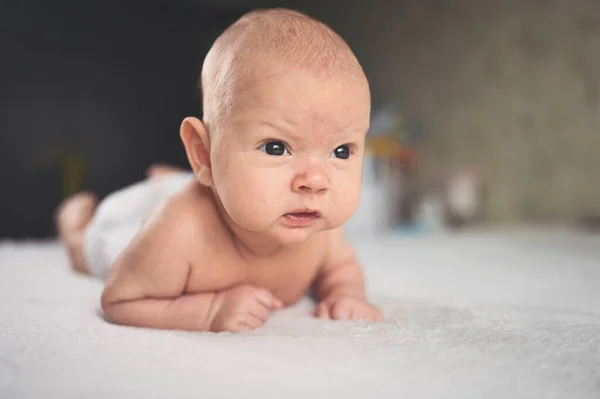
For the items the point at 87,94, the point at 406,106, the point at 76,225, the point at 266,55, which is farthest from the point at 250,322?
the point at 406,106

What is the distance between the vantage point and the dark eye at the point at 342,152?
2.44 feet

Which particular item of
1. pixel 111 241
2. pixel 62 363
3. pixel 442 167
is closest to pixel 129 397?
pixel 62 363

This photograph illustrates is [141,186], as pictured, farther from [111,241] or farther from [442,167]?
[442,167]

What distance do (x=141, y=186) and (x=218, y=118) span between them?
2.13 feet

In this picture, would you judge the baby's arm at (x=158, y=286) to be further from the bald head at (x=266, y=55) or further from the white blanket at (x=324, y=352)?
the bald head at (x=266, y=55)

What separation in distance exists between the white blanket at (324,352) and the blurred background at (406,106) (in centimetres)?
188

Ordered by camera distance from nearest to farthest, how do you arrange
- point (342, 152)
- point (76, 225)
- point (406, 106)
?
point (342, 152) → point (76, 225) → point (406, 106)

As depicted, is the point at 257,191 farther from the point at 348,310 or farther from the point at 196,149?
the point at 348,310

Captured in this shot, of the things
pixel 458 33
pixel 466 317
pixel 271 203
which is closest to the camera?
pixel 271 203

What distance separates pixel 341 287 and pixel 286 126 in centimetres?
35

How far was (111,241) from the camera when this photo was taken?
3.77ft

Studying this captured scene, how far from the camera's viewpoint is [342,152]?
2.46ft

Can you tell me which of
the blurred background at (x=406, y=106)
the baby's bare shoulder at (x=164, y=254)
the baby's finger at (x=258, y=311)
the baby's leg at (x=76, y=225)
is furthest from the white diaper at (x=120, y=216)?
the blurred background at (x=406, y=106)

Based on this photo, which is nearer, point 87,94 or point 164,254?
point 164,254
